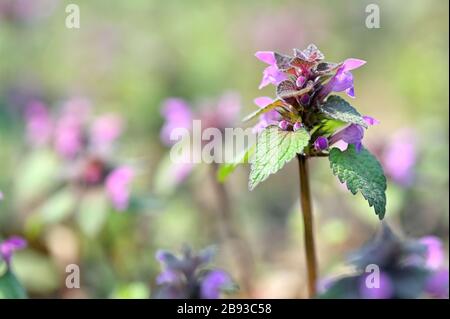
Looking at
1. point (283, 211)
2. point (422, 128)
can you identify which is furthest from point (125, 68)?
point (422, 128)

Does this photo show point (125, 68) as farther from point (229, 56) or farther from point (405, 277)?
point (405, 277)

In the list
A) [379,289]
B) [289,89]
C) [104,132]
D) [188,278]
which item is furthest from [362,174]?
[104,132]

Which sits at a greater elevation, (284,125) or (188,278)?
(284,125)

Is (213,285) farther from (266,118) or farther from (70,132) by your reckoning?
(70,132)

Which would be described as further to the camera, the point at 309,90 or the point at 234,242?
the point at 234,242

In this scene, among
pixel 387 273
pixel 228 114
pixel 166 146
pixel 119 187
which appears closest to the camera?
pixel 387 273

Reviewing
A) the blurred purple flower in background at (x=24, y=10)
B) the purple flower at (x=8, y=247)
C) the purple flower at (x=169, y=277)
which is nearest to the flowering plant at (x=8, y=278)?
the purple flower at (x=8, y=247)

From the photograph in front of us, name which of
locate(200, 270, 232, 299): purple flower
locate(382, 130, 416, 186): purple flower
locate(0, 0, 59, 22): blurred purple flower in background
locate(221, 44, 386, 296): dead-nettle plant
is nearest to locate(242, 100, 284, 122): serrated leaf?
locate(221, 44, 386, 296): dead-nettle plant

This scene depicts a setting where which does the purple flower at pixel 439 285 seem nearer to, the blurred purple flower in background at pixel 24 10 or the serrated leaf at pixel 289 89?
the serrated leaf at pixel 289 89
